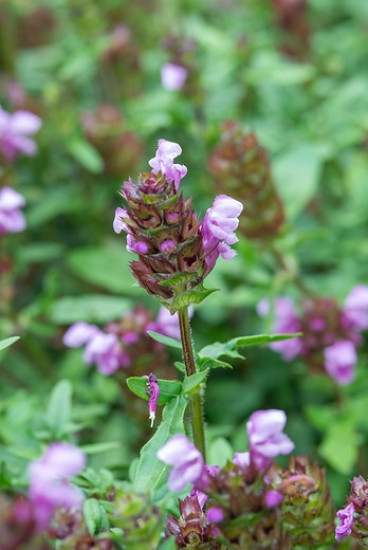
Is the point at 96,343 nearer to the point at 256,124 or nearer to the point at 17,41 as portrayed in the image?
the point at 256,124

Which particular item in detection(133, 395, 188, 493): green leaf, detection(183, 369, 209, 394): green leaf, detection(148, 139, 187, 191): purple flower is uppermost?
detection(148, 139, 187, 191): purple flower

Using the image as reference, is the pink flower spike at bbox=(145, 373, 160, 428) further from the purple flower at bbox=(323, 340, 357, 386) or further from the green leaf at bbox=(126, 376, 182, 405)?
the purple flower at bbox=(323, 340, 357, 386)

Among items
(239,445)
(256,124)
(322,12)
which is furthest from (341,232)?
(322,12)

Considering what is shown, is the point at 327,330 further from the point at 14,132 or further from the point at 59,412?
the point at 14,132

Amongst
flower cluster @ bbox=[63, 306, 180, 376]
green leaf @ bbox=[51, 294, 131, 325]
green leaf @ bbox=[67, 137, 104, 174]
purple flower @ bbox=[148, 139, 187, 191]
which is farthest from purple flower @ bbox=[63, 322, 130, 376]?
green leaf @ bbox=[67, 137, 104, 174]

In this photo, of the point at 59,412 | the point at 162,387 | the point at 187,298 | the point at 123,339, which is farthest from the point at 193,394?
the point at 123,339
